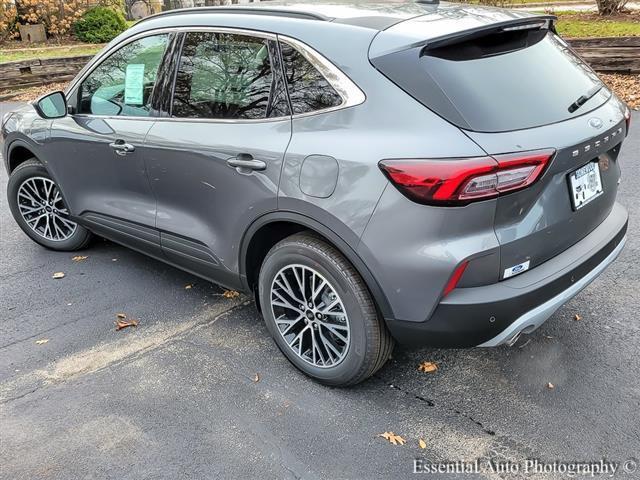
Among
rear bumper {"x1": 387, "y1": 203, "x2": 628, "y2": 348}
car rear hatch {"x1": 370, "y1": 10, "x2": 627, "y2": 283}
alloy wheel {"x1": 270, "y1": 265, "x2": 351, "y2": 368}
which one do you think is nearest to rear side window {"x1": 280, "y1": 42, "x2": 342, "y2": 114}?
car rear hatch {"x1": 370, "y1": 10, "x2": 627, "y2": 283}

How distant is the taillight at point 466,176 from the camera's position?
2240 millimetres

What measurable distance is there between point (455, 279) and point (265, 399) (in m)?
1.20

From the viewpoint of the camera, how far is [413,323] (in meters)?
2.51

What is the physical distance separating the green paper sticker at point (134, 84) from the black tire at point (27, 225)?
121 centimetres

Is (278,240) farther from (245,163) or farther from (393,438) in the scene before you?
(393,438)

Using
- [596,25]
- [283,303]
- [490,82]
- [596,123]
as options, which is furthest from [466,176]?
[596,25]

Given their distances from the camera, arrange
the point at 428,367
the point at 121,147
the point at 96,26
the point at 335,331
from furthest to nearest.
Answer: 1. the point at 96,26
2. the point at 121,147
3. the point at 428,367
4. the point at 335,331

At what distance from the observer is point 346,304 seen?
2682 mm

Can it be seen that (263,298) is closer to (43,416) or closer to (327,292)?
(327,292)

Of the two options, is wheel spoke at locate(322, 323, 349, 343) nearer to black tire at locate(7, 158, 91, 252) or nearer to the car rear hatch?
the car rear hatch

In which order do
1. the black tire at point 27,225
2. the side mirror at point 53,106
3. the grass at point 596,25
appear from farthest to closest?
the grass at point 596,25 → the black tire at point 27,225 → the side mirror at point 53,106

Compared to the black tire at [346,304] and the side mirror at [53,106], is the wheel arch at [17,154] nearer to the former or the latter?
the side mirror at [53,106]

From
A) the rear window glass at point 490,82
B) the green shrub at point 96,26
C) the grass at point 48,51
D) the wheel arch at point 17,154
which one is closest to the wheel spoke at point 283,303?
the rear window glass at point 490,82

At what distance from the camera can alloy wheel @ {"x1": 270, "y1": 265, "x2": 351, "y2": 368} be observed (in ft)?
9.23
